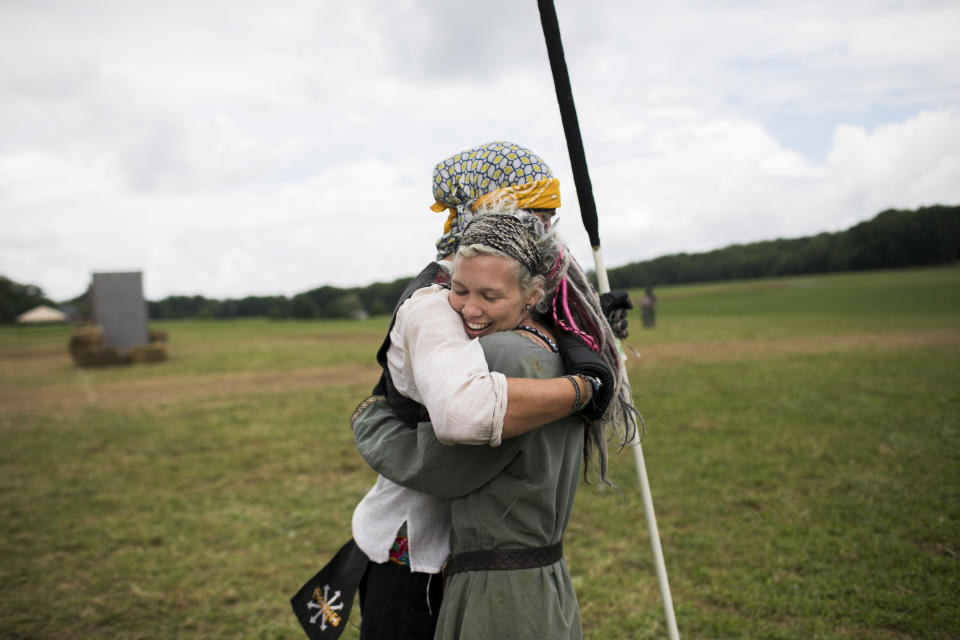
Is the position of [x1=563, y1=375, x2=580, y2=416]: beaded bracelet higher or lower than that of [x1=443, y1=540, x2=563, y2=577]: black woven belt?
higher

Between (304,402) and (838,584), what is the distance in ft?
33.0

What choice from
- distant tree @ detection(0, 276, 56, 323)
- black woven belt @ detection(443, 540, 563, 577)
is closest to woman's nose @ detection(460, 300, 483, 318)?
black woven belt @ detection(443, 540, 563, 577)

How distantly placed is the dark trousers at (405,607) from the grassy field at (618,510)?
7.71 feet

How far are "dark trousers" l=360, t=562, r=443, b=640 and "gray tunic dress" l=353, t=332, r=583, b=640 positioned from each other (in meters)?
0.20

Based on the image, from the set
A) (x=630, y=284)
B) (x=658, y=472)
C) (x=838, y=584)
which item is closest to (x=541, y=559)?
(x=838, y=584)

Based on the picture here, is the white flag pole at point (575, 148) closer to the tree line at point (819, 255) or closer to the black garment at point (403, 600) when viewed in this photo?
the black garment at point (403, 600)

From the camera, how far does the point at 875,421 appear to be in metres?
8.47

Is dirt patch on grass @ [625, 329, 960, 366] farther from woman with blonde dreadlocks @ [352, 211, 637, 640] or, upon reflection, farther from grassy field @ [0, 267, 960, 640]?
woman with blonde dreadlocks @ [352, 211, 637, 640]

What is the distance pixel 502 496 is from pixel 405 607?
580 mm

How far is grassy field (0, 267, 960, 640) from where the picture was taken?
4.05 m

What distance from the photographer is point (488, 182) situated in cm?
180

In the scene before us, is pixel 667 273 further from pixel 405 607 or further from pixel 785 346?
pixel 405 607

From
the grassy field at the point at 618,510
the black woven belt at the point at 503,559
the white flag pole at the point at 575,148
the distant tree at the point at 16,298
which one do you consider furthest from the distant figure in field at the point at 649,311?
the distant tree at the point at 16,298

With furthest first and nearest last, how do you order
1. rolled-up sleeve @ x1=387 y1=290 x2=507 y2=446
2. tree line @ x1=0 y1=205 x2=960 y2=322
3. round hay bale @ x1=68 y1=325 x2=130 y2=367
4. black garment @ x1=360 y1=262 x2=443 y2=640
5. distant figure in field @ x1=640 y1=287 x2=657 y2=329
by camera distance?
tree line @ x1=0 y1=205 x2=960 y2=322, distant figure in field @ x1=640 y1=287 x2=657 y2=329, round hay bale @ x1=68 y1=325 x2=130 y2=367, black garment @ x1=360 y1=262 x2=443 y2=640, rolled-up sleeve @ x1=387 y1=290 x2=507 y2=446
